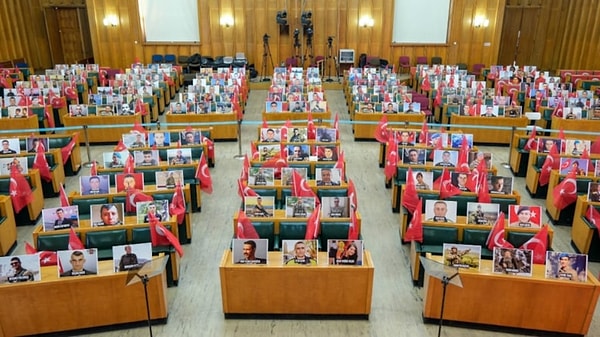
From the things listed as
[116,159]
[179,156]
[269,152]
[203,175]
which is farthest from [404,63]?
[116,159]

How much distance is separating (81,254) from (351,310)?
3.20 m

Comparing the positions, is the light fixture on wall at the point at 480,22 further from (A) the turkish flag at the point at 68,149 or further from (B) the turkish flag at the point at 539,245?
(A) the turkish flag at the point at 68,149

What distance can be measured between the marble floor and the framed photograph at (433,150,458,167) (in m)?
1.17

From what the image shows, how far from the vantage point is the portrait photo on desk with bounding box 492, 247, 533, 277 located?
18.0 feet

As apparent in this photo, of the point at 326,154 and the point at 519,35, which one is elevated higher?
the point at 519,35

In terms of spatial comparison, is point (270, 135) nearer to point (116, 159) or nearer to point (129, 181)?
point (116, 159)

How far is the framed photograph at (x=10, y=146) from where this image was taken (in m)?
9.38

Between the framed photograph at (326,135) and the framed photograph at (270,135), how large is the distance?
840 millimetres

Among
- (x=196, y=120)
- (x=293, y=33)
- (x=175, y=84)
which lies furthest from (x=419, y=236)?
(x=293, y=33)

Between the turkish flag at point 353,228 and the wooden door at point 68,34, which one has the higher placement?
the wooden door at point 68,34

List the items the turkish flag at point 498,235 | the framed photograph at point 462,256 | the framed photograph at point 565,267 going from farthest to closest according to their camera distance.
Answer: the turkish flag at point 498,235, the framed photograph at point 462,256, the framed photograph at point 565,267

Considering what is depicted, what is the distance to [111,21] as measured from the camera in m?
20.8

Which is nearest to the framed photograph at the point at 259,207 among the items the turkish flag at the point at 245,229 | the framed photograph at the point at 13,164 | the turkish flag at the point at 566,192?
the turkish flag at the point at 245,229

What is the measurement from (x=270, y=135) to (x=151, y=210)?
3.95m
